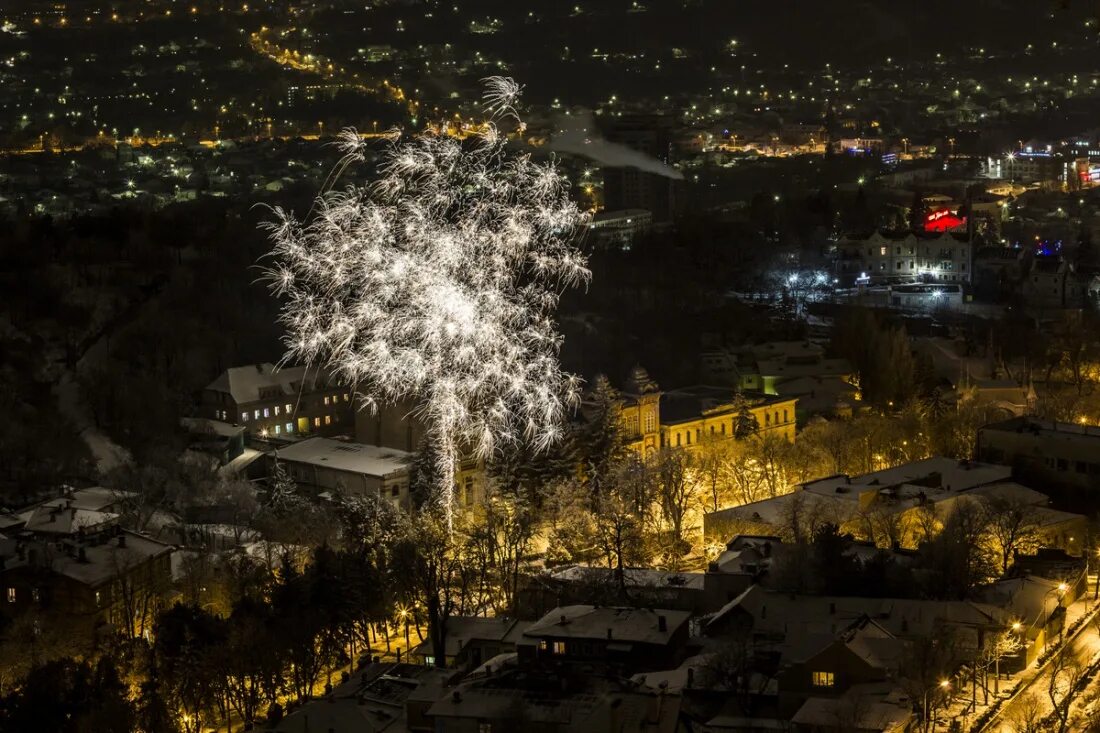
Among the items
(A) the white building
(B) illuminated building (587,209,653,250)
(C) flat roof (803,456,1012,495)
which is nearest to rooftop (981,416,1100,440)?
(C) flat roof (803,456,1012,495)

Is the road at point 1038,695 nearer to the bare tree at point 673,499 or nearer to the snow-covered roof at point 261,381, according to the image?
the bare tree at point 673,499

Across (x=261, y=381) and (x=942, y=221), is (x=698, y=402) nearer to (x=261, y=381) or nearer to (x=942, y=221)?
(x=261, y=381)

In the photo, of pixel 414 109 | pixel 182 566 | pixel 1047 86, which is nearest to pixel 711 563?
pixel 182 566

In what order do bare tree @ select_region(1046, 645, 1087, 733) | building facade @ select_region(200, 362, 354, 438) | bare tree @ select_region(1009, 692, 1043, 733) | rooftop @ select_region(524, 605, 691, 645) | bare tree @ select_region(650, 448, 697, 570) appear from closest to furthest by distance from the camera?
bare tree @ select_region(1009, 692, 1043, 733), bare tree @ select_region(1046, 645, 1087, 733), rooftop @ select_region(524, 605, 691, 645), bare tree @ select_region(650, 448, 697, 570), building facade @ select_region(200, 362, 354, 438)

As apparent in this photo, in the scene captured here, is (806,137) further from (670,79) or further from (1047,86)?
(1047,86)

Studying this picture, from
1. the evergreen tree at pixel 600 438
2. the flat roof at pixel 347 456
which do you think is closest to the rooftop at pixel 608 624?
the evergreen tree at pixel 600 438

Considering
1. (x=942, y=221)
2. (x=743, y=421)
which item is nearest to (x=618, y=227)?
(x=942, y=221)

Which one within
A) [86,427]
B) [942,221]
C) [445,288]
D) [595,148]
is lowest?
[86,427]

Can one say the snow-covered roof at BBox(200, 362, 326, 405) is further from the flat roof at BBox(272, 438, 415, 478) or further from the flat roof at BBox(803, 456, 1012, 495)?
the flat roof at BBox(803, 456, 1012, 495)
